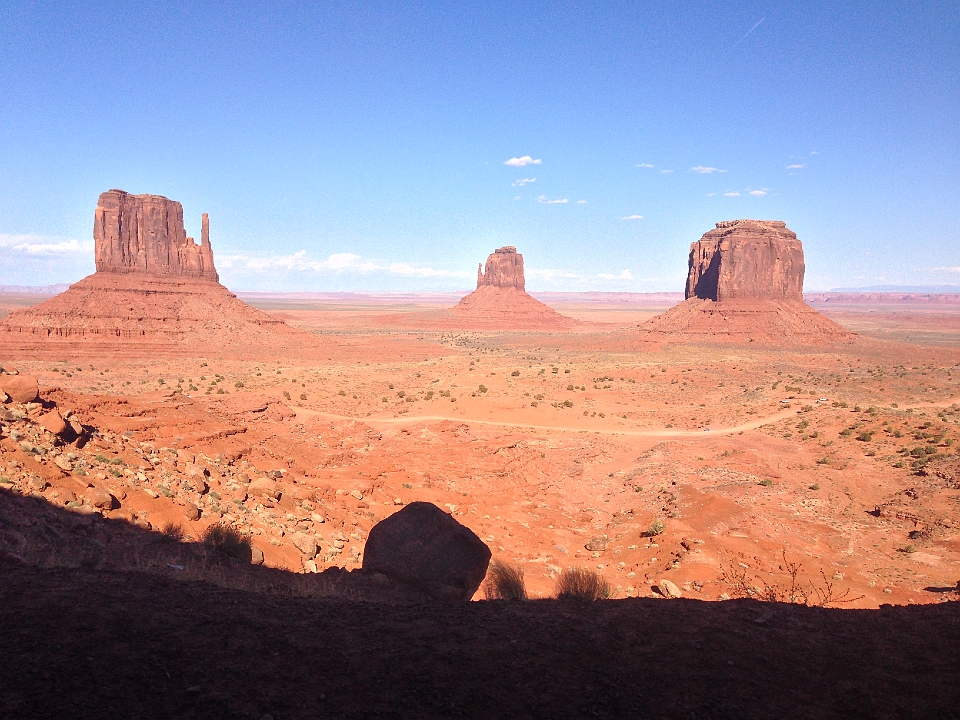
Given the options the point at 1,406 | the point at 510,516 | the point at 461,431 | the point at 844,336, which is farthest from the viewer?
the point at 844,336

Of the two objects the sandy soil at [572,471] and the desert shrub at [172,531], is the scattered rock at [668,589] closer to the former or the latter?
the sandy soil at [572,471]

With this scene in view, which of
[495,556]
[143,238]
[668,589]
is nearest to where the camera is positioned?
[668,589]

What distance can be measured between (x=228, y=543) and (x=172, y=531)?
1069mm

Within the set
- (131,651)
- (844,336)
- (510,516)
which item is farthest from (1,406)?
(844,336)

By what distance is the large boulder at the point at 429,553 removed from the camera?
8758mm

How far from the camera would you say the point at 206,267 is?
237 feet

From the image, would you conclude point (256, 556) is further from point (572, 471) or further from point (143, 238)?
point (143, 238)

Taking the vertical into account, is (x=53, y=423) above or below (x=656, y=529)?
above

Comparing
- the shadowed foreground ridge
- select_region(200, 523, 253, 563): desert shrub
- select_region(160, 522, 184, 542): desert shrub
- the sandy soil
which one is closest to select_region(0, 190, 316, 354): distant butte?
the sandy soil

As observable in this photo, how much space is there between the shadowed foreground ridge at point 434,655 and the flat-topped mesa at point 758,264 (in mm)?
88900

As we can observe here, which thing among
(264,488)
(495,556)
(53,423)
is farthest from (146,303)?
(495,556)

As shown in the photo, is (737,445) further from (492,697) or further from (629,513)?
(492,697)

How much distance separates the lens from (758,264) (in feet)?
289

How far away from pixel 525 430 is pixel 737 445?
29.0ft
